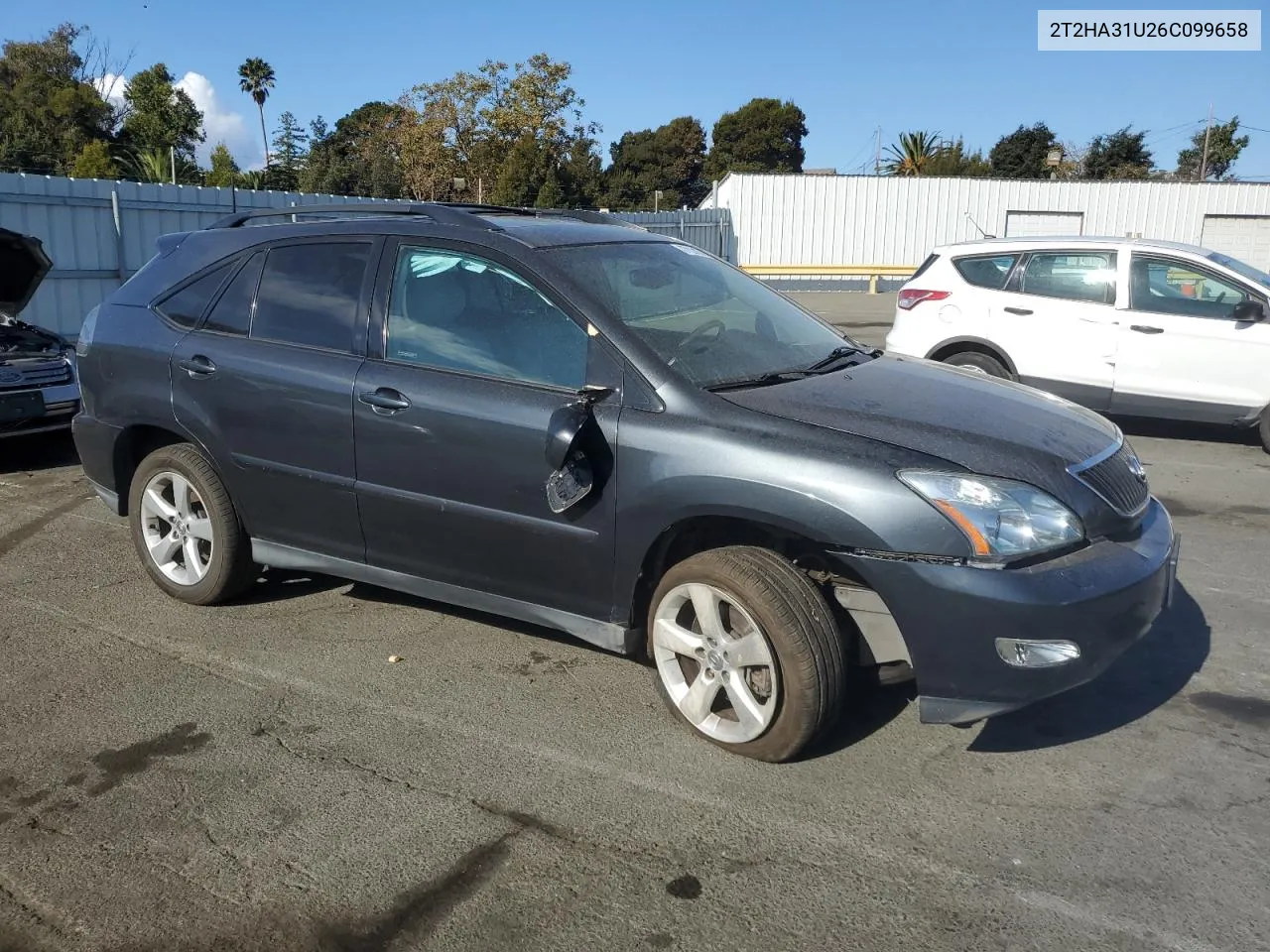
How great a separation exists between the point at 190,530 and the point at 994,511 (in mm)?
3557

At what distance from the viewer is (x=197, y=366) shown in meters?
4.72

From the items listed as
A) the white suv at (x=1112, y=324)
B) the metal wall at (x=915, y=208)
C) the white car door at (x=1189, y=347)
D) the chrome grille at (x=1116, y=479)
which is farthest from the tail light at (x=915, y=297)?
the metal wall at (x=915, y=208)

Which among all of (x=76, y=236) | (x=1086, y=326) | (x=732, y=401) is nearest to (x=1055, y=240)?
(x=1086, y=326)

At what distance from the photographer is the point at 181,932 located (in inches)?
107

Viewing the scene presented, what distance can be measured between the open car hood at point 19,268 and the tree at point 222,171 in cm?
3445

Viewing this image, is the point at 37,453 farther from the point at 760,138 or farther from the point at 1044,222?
the point at 760,138

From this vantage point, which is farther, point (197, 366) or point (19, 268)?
point (19, 268)

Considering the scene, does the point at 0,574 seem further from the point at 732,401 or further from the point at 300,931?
the point at 732,401

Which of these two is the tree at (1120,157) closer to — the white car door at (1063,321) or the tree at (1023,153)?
the tree at (1023,153)

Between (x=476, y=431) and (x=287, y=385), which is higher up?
(x=287, y=385)

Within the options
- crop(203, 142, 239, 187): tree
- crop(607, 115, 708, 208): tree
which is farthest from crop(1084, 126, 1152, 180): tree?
crop(203, 142, 239, 187): tree

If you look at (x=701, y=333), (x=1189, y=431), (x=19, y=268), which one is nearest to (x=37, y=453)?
(x=19, y=268)

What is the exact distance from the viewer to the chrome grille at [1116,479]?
11.6 feet

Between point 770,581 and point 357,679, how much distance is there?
5.92ft
